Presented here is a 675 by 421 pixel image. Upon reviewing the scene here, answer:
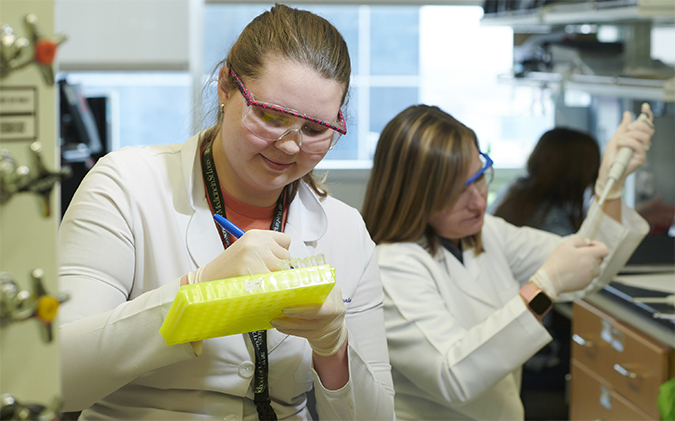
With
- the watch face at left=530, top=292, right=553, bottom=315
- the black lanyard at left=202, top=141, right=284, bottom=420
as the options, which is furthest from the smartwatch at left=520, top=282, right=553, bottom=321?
the black lanyard at left=202, top=141, right=284, bottom=420

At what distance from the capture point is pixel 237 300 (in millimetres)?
736

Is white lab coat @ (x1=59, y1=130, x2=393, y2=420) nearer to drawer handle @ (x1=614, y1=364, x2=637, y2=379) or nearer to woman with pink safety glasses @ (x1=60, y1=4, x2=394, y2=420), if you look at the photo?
woman with pink safety glasses @ (x1=60, y1=4, x2=394, y2=420)

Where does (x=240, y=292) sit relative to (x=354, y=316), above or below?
above

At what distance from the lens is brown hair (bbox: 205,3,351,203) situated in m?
1.05

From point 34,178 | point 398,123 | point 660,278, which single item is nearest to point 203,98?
point 398,123

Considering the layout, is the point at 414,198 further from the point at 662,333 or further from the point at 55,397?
the point at 55,397

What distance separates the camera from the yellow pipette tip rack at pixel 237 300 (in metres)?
0.73

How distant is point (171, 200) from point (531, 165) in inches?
83.6

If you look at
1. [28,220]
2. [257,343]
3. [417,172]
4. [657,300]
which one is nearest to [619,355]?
[657,300]

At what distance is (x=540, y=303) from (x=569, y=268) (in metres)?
0.12

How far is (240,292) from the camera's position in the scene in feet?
2.40

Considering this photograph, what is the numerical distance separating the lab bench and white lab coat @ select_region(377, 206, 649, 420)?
0.33 metres

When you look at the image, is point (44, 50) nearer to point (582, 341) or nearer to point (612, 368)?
point (612, 368)

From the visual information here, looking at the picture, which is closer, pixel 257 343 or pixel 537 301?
pixel 257 343
